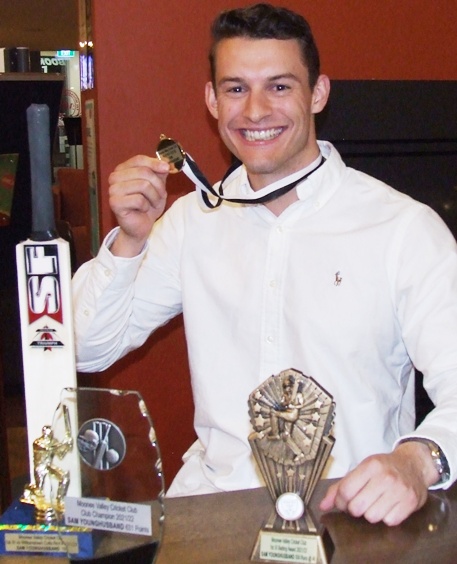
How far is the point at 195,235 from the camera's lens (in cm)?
160

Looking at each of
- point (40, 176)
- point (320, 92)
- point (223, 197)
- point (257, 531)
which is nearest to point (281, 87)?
point (320, 92)

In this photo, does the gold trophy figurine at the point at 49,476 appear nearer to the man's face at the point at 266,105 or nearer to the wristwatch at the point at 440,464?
the wristwatch at the point at 440,464

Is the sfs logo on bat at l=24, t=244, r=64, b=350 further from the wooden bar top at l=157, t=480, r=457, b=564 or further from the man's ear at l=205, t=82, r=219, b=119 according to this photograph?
the man's ear at l=205, t=82, r=219, b=119

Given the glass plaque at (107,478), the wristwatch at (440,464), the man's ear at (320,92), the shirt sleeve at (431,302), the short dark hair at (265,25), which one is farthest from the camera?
the man's ear at (320,92)

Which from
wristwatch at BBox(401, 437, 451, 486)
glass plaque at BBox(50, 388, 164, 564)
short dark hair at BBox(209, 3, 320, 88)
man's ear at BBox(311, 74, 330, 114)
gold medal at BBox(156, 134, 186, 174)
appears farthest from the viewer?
man's ear at BBox(311, 74, 330, 114)

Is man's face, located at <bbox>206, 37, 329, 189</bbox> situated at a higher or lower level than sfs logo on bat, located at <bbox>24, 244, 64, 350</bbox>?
higher

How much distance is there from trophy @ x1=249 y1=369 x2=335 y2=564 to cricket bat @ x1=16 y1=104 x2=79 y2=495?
0.21 meters

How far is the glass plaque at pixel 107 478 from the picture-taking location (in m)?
0.86

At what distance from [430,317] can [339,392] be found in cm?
22

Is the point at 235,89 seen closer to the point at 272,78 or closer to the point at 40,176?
the point at 272,78

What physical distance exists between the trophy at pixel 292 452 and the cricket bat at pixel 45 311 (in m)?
0.21

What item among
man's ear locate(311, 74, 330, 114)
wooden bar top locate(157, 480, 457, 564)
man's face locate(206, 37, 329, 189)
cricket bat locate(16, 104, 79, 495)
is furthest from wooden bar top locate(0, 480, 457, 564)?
man's ear locate(311, 74, 330, 114)

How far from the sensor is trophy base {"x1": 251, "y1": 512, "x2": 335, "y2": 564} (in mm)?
888

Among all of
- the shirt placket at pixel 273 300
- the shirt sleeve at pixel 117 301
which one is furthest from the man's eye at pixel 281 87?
the shirt sleeve at pixel 117 301
